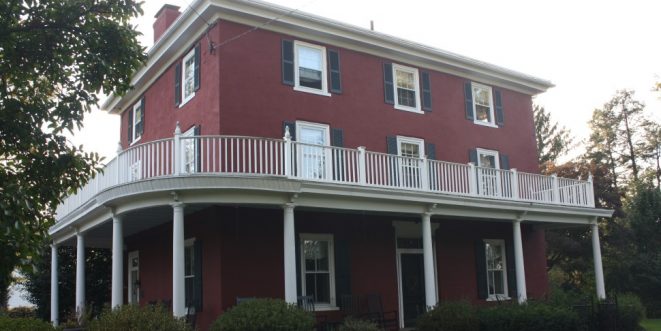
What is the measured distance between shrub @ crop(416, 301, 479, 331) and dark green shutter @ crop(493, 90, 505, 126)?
30.7 feet

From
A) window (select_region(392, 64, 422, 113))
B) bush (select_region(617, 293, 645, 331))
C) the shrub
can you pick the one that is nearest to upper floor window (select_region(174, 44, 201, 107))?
window (select_region(392, 64, 422, 113))

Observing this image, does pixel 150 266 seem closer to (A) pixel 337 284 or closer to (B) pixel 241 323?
(A) pixel 337 284

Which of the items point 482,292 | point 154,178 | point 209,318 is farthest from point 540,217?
point 154,178

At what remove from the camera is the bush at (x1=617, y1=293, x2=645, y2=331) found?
16938 millimetres

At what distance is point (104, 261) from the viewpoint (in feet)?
82.5

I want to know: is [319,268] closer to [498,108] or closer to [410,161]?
[410,161]

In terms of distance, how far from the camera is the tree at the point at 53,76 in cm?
886

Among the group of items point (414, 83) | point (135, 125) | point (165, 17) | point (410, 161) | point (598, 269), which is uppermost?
point (165, 17)

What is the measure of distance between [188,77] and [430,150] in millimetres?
7508

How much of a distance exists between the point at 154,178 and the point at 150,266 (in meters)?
7.22

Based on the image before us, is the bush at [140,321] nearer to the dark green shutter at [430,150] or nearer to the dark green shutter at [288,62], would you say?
the dark green shutter at [288,62]

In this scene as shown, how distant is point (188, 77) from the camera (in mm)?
18562

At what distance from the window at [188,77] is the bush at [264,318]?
7793mm

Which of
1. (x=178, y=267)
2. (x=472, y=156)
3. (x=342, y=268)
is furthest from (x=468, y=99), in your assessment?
(x=178, y=267)
